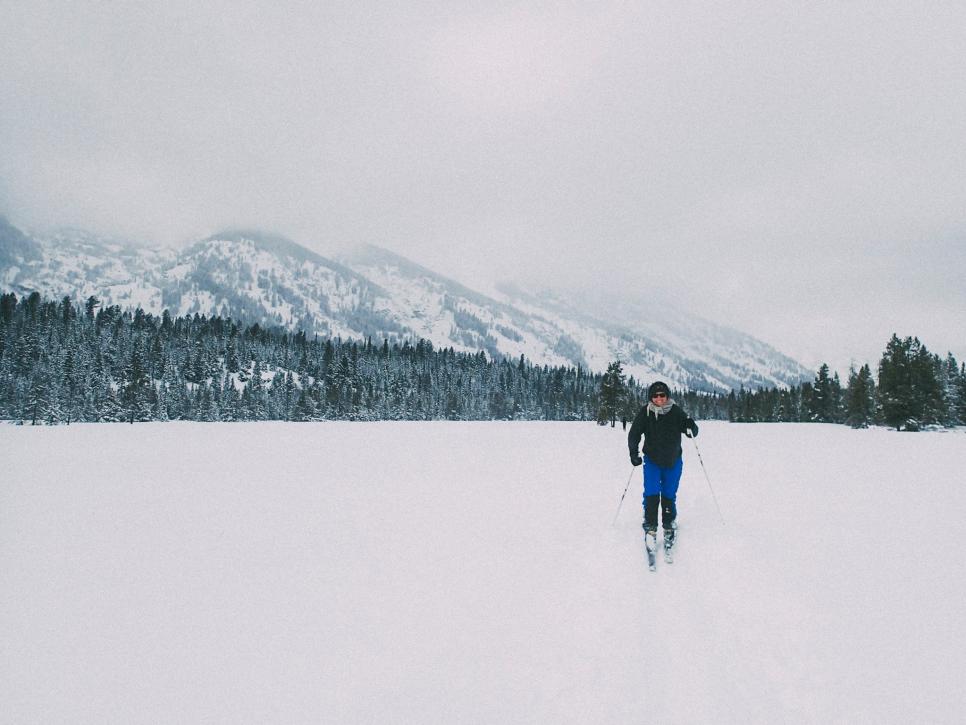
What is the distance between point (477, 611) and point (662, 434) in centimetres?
416

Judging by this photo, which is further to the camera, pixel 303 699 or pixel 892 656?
pixel 892 656

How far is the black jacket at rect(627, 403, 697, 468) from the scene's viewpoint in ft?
25.1

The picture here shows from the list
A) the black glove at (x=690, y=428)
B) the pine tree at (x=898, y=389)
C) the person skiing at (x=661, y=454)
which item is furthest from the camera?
the pine tree at (x=898, y=389)

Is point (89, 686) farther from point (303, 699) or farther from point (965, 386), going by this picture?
point (965, 386)

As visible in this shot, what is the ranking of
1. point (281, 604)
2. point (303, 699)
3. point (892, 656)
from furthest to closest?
A: point (281, 604) < point (892, 656) < point (303, 699)

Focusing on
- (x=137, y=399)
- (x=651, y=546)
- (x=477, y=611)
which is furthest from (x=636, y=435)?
(x=137, y=399)

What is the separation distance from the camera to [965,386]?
210ft

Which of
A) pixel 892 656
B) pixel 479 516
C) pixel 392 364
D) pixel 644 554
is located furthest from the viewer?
pixel 392 364

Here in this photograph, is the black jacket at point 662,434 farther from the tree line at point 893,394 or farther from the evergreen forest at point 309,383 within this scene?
the evergreen forest at point 309,383

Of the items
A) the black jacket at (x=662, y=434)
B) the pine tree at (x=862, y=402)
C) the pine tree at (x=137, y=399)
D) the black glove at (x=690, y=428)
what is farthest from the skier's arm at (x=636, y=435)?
the pine tree at (x=137, y=399)

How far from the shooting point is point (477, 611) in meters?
5.66

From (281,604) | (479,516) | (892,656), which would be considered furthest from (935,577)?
(281,604)

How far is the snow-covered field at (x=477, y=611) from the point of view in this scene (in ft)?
13.6

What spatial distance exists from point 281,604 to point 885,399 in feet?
223
